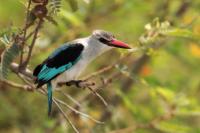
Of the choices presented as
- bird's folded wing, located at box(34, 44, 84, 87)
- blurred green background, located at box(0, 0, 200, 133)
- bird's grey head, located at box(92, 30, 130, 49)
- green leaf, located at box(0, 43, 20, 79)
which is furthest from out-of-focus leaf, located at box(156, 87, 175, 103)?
green leaf, located at box(0, 43, 20, 79)

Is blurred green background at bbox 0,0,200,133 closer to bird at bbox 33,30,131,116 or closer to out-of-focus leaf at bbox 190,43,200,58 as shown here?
out-of-focus leaf at bbox 190,43,200,58

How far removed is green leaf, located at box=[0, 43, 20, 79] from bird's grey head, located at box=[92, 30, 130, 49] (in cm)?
86

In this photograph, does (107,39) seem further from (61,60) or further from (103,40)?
(61,60)

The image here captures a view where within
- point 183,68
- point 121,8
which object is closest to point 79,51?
point 121,8

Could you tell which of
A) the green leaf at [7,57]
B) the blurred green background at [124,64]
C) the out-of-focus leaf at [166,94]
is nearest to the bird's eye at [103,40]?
the green leaf at [7,57]

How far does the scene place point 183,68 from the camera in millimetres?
8500

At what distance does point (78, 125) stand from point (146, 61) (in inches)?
40.4

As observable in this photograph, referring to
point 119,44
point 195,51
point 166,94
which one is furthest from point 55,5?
point 195,51

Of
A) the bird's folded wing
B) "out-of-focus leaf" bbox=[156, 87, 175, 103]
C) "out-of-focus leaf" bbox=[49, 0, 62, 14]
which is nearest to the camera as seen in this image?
"out-of-focus leaf" bbox=[49, 0, 62, 14]

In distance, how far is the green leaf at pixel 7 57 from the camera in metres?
3.87

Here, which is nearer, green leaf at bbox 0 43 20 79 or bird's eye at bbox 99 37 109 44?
green leaf at bbox 0 43 20 79

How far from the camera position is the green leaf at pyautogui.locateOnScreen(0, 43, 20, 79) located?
152 inches

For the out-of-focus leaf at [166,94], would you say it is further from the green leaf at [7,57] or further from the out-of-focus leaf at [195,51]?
the green leaf at [7,57]

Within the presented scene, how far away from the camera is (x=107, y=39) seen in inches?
187
